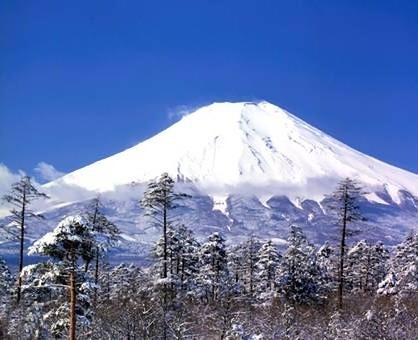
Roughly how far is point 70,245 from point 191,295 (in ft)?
99.2

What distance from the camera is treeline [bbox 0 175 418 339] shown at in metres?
22.6

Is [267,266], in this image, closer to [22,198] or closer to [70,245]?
[22,198]

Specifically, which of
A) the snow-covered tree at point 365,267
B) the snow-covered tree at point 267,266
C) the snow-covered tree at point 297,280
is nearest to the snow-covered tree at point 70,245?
the snow-covered tree at point 297,280

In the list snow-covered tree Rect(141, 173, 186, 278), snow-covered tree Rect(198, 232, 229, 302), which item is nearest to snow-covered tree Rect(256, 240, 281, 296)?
snow-covered tree Rect(198, 232, 229, 302)

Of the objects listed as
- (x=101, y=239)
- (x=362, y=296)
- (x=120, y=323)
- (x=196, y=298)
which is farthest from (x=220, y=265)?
(x=101, y=239)

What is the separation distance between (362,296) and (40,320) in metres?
27.2

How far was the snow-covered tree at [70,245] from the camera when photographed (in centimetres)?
2156

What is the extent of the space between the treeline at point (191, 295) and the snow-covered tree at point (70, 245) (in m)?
0.03

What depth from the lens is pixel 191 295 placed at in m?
51.4

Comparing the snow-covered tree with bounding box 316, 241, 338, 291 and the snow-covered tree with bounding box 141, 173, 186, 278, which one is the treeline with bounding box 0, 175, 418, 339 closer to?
the snow-covered tree with bounding box 141, 173, 186, 278

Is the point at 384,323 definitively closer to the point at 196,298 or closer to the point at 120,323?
the point at 120,323

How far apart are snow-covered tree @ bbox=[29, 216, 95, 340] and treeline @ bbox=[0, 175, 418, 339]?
3 centimetres

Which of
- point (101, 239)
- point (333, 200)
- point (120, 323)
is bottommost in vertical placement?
point (120, 323)

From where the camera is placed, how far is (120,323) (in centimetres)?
3291
